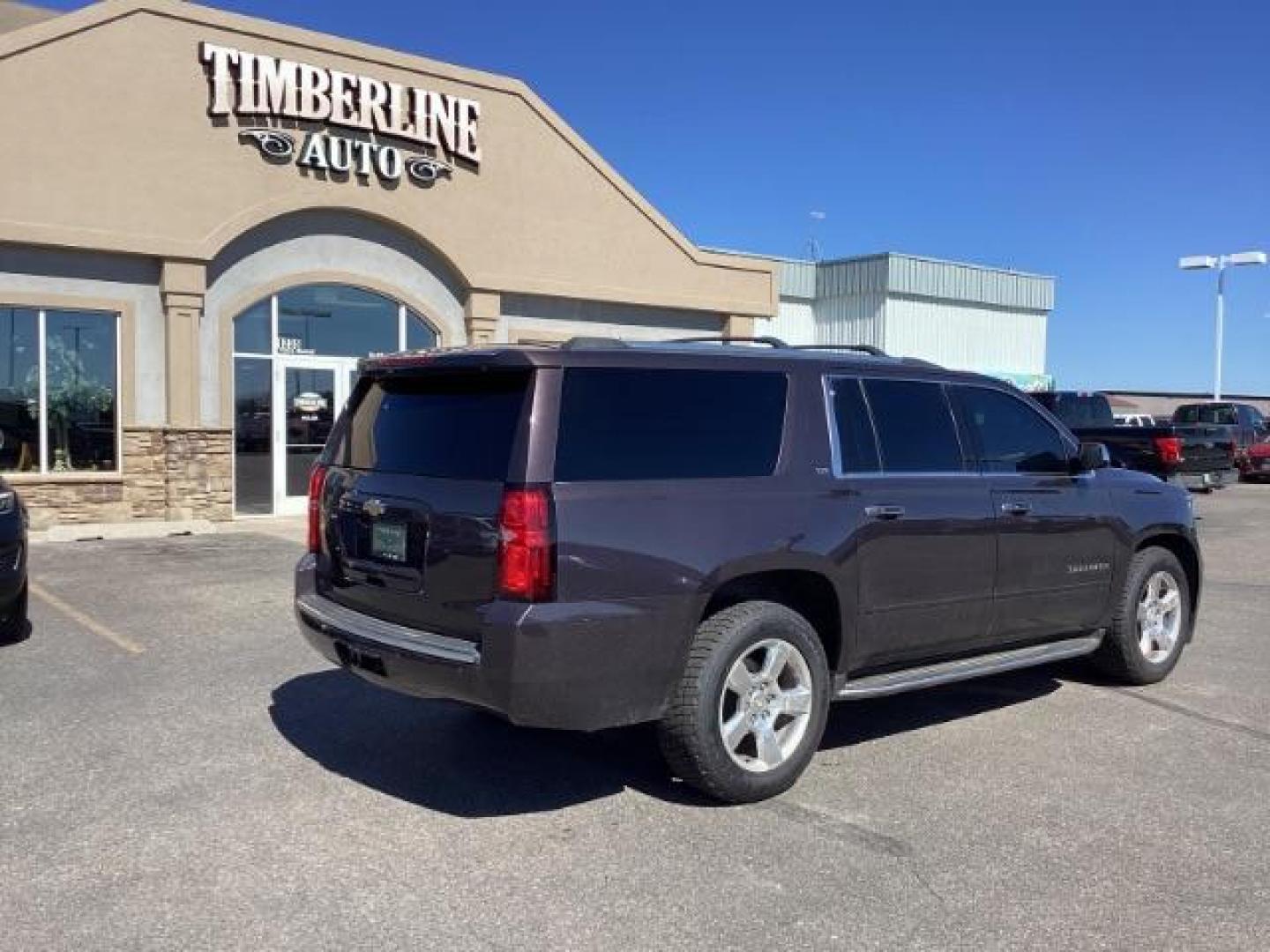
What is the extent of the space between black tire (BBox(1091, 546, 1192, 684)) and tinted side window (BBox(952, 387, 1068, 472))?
91 centimetres

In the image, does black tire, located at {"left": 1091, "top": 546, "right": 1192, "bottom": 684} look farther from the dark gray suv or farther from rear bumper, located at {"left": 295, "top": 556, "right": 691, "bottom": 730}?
rear bumper, located at {"left": 295, "top": 556, "right": 691, "bottom": 730}

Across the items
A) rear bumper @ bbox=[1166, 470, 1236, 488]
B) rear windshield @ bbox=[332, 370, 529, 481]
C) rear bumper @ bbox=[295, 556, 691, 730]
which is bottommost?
rear bumper @ bbox=[295, 556, 691, 730]

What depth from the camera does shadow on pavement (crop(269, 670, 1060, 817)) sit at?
4879mm

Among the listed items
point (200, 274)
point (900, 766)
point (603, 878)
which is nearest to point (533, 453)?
point (603, 878)

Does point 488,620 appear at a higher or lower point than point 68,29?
lower

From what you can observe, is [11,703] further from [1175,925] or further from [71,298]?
[71,298]

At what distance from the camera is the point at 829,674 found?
16.9ft

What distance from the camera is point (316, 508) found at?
17.8 feet

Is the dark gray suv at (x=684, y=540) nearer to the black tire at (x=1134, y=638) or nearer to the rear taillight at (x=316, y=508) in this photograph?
the rear taillight at (x=316, y=508)

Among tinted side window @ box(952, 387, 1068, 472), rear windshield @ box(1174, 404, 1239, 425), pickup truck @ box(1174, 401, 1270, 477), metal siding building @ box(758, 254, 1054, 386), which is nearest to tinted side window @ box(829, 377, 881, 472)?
tinted side window @ box(952, 387, 1068, 472)

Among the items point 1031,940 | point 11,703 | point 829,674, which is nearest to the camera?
point 1031,940

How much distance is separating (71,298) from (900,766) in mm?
12218

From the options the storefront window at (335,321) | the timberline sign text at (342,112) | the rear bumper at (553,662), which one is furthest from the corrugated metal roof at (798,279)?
Result: the rear bumper at (553,662)

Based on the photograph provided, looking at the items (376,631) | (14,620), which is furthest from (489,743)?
(14,620)
